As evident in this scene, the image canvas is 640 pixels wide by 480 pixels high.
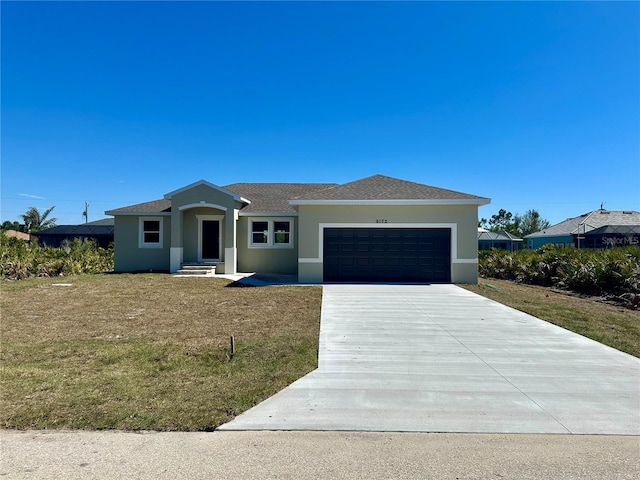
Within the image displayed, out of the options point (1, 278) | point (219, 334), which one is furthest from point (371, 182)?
point (1, 278)

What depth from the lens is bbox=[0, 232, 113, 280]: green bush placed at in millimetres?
15883

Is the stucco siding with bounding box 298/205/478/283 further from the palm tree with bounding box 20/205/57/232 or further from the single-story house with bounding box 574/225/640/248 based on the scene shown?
the palm tree with bounding box 20/205/57/232

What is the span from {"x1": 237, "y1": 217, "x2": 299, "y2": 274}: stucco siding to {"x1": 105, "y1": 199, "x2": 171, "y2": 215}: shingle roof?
12.9 ft

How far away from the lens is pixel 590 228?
3434 cm

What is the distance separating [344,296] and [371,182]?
6798 millimetres

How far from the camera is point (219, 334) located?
7074 mm

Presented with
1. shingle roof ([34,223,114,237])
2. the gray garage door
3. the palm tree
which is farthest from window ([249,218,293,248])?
the palm tree

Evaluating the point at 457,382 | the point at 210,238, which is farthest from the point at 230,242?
the point at 457,382

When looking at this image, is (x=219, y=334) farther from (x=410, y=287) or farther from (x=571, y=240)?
(x=571, y=240)

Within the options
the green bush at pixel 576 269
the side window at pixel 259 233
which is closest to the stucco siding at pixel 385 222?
the side window at pixel 259 233

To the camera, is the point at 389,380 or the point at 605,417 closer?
the point at 605,417

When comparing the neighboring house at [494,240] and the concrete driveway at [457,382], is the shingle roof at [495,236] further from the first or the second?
the concrete driveway at [457,382]

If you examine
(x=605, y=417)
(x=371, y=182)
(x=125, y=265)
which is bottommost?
(x=605, y=417)

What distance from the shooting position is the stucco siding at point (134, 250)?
60.2 ft
